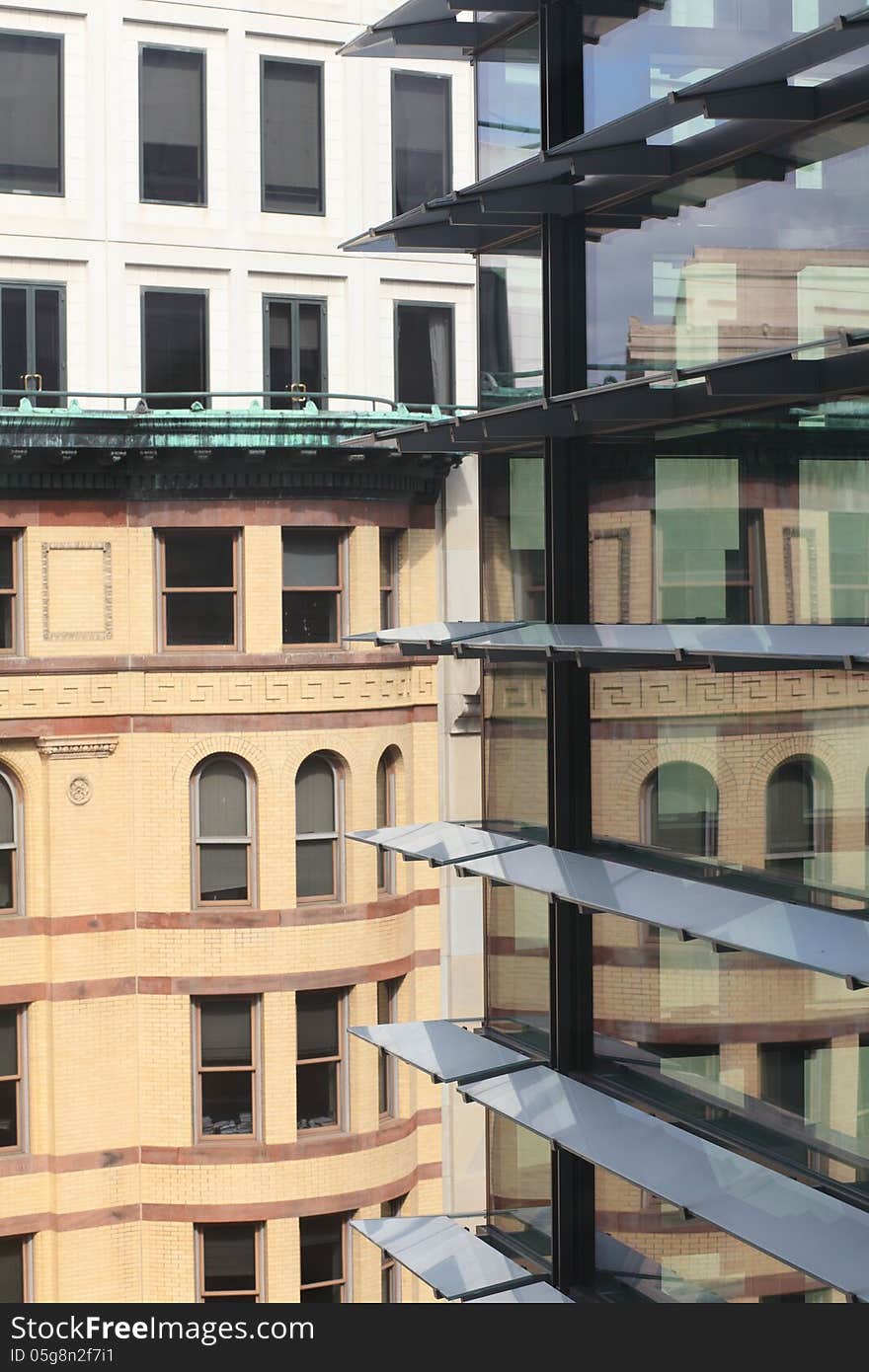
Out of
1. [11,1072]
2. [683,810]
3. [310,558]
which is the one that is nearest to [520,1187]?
[683,810]

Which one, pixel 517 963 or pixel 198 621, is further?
pixel 198 621

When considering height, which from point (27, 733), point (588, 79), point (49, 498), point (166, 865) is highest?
point (588, 79)

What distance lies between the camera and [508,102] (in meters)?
16.3

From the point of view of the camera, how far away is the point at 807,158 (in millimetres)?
11656

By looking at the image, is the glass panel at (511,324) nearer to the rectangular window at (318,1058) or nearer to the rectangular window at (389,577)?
the rectangular window at (389,577)

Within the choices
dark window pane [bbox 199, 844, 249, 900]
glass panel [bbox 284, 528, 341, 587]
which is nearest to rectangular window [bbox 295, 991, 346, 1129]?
dark window pane [bbox 199, 844, 249, 900]

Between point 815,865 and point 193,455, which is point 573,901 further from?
point 193,455

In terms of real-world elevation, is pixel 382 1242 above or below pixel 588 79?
below

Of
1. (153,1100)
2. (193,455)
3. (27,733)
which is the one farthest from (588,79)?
(153,1100)

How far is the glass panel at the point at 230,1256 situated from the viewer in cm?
2759

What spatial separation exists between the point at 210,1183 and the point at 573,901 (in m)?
16.1

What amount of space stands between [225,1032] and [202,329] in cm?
1105

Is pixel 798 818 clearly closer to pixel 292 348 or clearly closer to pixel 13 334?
pixel 292 348

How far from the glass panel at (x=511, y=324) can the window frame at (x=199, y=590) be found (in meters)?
10.8
